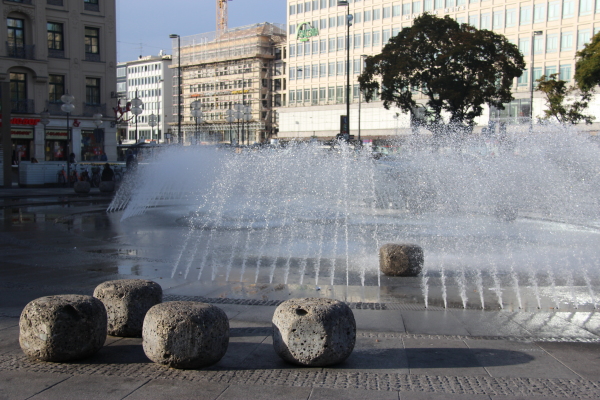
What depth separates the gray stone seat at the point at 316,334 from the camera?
5277 mm

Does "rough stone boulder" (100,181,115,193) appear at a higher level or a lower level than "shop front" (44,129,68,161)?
lower

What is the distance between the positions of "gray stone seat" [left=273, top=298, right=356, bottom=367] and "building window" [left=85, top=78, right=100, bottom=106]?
45.4 meters

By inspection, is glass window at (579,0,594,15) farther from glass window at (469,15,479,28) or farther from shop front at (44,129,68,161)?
shop front at (44,129,68,161)

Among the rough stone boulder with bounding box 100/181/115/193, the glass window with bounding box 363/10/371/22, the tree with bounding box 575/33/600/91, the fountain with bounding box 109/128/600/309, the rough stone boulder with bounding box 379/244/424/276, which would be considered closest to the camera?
the fountain with bounding box 109/128/600/309

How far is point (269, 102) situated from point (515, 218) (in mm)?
96487

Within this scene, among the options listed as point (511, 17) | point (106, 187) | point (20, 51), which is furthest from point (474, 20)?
point (106, 187)

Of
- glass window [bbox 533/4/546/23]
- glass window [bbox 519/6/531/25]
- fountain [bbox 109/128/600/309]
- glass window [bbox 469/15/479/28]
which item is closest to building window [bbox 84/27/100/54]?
fountain [bbox 109/128/600/309]

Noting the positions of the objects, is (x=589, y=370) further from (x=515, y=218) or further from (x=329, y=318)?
(x=515, y=218)

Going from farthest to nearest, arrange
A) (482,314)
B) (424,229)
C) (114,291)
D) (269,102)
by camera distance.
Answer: (269,102), (424,229), (482,314), (114,291)

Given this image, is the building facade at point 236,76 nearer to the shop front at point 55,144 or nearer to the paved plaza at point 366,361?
the shop front at point 55,144

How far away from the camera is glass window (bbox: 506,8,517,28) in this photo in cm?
6387

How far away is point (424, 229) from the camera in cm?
1538

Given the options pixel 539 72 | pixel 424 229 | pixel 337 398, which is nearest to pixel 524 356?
pixel 337 398

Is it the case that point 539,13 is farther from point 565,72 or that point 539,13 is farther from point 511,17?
point 565,72
